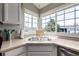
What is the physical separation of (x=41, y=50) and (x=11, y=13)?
67cm

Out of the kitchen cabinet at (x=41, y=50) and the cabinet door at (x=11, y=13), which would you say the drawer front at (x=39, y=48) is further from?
the cabinet door at (x=11, y=13)

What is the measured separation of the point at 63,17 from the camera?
5.41 feet

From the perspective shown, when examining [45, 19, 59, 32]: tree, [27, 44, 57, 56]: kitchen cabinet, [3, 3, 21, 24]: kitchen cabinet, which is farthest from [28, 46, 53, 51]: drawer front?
[3, 3, 21, 24]: kitchen cabinet

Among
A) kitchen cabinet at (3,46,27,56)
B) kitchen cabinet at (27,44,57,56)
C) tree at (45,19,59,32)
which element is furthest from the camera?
tree at (45,19,59,32)

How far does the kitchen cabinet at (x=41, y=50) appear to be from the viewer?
1.52m

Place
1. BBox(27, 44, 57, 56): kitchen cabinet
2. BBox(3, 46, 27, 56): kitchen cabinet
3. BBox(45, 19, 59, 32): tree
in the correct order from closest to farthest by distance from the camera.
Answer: BBox(3, 46, 27, 56): kitchen cabinet → BBox(27, 44, 57, 56): kitchen cabinet → BBox(45, 19, 59, 32): tree

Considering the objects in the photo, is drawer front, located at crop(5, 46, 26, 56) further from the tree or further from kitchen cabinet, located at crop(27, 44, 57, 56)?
the tree

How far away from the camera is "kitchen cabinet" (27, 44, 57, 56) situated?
1521mm

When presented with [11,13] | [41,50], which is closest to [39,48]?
[41,50]

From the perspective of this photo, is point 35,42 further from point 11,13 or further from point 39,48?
point 11,13

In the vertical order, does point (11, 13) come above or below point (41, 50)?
above

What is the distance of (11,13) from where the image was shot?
5.57ft

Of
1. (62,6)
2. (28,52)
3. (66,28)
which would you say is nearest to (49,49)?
(28,52)

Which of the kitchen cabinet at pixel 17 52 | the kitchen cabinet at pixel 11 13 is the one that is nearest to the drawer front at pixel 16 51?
the kitchen cabinet at pixel 17 52
